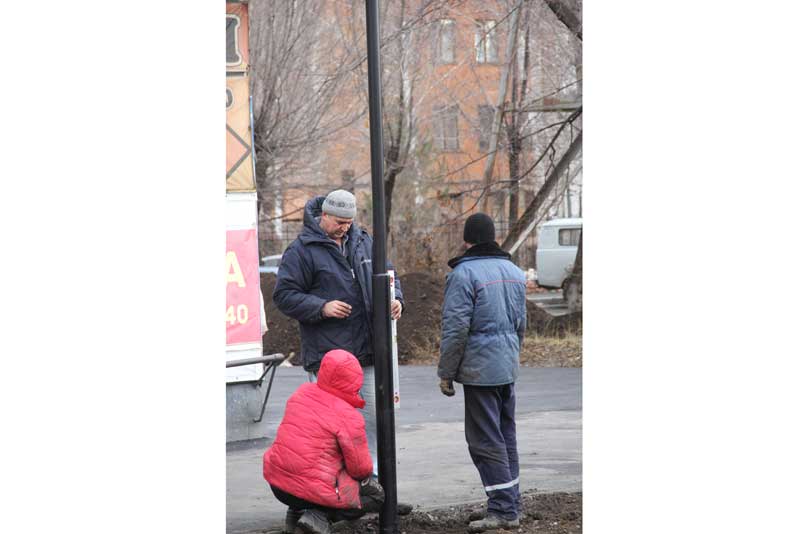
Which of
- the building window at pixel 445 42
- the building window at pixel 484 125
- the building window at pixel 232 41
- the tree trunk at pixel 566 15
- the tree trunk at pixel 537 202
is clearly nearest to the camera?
the building window at pixel 232 41

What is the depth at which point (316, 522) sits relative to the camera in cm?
554

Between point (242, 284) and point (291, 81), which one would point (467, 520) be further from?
point (291, 81)

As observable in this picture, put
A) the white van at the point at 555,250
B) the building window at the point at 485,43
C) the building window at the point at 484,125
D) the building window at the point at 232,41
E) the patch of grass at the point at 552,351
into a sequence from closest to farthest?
the building window at the point at 232,41
the patch of grass at the point at 552,351
the building window at the point at 485,43
the building window at the point at 484,125
the white van at the point at 555,250

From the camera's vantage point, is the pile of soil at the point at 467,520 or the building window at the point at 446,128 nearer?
the pile of soil at the point at 467,520

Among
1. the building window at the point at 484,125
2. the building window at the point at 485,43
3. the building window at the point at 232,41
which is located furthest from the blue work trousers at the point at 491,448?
the building window at the point at 484,125

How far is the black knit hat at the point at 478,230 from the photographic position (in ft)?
19.7

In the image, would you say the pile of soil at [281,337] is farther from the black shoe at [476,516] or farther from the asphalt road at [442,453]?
the black shoe at [476,516]

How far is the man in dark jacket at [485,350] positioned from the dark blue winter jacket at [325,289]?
481mm

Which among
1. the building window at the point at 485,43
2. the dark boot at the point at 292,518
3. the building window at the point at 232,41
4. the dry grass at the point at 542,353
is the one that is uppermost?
the building window at the point at 485,43

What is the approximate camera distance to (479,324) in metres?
5.95

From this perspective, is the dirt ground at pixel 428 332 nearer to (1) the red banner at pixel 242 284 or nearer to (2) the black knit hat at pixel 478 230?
(1) the red banner at pixel 242 284

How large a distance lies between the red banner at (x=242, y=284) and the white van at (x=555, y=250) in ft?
46.3

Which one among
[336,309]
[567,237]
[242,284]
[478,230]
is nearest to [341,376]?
[336,309]

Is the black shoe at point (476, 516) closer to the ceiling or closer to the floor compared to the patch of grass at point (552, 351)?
closer to the ceiling
